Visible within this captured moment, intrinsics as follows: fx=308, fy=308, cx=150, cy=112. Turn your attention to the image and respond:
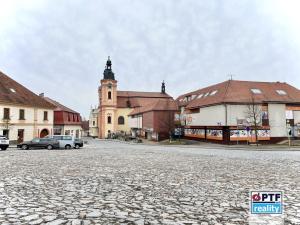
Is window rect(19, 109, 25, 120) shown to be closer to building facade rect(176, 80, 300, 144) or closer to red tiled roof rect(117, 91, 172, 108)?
building facade rect(176, 80, 300, 144)

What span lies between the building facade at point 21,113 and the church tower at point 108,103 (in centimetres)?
4851

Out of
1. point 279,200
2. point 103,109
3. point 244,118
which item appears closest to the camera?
point 279,200

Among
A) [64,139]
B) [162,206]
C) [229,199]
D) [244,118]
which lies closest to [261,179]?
[229,199]

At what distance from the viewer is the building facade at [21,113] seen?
4459cm

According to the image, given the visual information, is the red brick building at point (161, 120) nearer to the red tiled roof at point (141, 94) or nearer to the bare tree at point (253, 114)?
the bare tree at point (253, 114)

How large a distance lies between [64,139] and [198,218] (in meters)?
33.3

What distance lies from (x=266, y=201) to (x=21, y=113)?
47.8 m

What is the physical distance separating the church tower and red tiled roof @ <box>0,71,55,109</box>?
48904mm

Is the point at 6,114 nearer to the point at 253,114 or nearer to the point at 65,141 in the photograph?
the point at 65,141

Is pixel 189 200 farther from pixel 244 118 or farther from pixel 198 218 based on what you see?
pixel 244 118

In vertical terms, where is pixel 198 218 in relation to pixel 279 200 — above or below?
below

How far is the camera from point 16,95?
47.9 m

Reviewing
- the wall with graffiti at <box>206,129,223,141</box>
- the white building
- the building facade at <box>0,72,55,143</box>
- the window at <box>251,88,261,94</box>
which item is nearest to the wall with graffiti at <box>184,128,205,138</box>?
the wall with graffiti at <box>206,129,223,141</box>

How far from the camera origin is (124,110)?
355 feet
